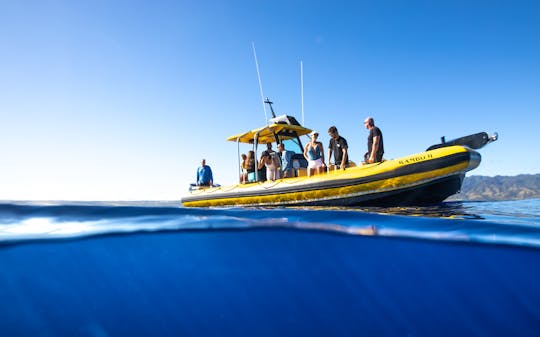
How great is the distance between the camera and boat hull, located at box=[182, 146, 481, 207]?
668 cm

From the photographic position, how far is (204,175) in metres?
12.6

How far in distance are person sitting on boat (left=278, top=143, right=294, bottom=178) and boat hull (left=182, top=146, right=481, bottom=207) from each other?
51.5 inches

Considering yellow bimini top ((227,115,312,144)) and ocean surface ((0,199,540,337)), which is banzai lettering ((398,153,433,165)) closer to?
ocean surface ((0,199,540,337))

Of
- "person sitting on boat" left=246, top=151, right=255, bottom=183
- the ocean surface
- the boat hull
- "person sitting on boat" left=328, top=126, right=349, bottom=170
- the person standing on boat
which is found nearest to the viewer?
the ocean surface

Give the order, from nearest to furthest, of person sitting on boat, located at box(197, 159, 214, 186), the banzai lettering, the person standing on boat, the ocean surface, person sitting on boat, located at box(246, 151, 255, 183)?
the ocean surface, the banzai lettering, the person standing on boat, person sitting on boat, located at box(246, 151, 255, 183), person sitting on boat, located at box(197, 159, 214, 186)

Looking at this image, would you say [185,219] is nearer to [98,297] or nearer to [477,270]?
[98,297]

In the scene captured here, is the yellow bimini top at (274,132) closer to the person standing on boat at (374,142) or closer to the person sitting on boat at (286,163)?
the person sitting on boat at (286,163)

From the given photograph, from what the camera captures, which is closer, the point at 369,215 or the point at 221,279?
the point at 369,215

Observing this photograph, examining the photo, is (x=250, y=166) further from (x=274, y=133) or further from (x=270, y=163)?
(x=274, y=133)

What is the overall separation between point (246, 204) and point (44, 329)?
608 centimetres

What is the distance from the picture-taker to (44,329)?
383 cm

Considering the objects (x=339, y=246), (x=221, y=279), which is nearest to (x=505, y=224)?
(x=339, y=246)

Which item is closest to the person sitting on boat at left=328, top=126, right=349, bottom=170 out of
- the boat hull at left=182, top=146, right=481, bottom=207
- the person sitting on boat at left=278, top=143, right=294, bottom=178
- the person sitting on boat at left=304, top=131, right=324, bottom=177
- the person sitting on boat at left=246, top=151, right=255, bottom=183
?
the person sitting on boat at left=304, top=131, right=324, bottom=177

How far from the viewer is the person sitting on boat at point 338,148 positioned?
796cm
